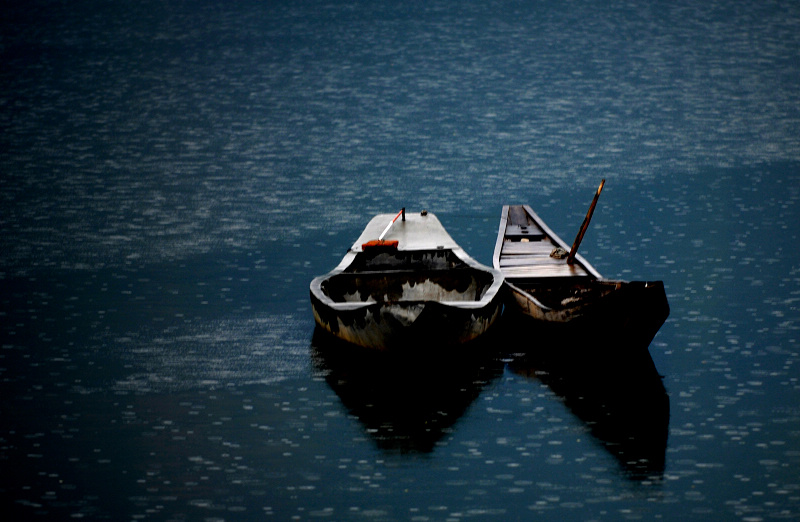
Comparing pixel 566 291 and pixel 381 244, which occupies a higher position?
pixel 381 244

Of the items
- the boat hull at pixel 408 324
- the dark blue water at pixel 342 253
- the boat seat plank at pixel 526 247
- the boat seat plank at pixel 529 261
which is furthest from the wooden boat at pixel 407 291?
the boat seat plank at pixel 526 247

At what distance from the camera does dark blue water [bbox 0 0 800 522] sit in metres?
12.4

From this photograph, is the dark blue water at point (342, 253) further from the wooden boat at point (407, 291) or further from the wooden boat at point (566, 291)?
the wooden boat at point (566, 291)

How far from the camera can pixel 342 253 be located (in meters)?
21.2

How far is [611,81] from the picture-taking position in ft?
136

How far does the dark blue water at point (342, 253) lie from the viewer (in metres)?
12.4

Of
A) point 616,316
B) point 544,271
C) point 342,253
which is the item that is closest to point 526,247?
point 544,271

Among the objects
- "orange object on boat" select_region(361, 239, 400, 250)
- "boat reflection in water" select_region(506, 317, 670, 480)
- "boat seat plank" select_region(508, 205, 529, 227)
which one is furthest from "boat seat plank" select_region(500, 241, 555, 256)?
"boat reflection in water" select_region(506, 317, 670, 480)

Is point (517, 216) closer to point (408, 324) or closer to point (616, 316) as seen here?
point (616, 316)

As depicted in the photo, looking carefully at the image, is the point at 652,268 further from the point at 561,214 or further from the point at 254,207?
the point at 254,207

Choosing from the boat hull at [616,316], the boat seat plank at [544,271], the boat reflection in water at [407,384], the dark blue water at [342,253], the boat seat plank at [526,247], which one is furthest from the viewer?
the boat seat plank at [526,247]

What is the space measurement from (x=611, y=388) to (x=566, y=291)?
8.04 ft

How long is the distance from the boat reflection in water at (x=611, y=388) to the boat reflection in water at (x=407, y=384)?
633mm

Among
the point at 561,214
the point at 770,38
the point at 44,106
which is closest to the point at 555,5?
the point at 770,38
